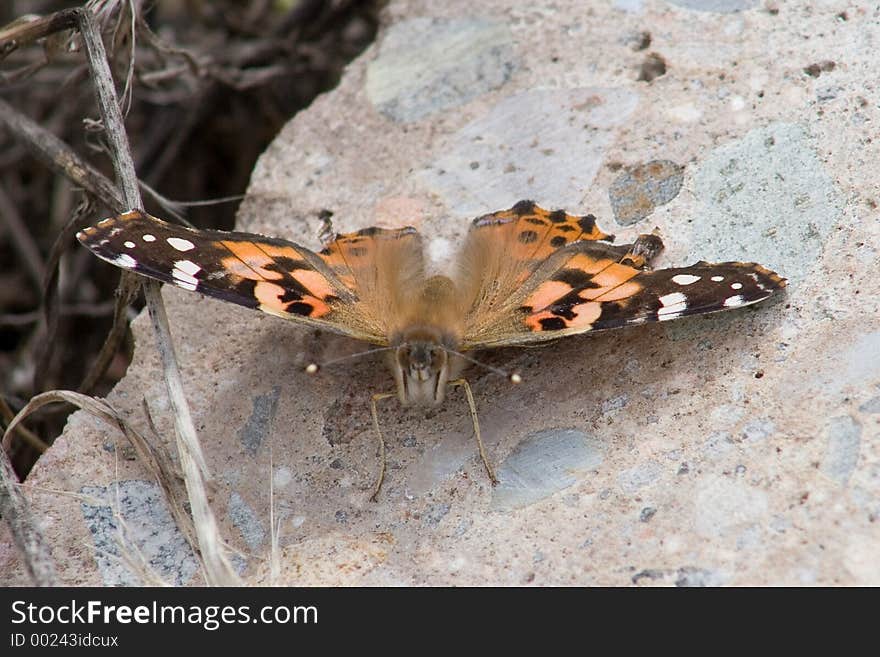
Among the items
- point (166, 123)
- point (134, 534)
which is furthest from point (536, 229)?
point (166, 123)

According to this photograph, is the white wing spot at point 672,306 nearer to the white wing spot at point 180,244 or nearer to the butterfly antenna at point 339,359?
the butterfly antenna at point 339,359

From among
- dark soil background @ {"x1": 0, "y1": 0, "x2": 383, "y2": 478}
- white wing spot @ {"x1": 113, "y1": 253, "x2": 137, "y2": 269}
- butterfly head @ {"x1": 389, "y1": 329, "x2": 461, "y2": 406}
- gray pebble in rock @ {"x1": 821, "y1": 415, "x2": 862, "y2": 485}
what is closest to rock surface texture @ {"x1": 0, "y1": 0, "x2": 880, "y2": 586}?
gray pebble in rock @ {"x1": 821, "y1": 415, "x2": 862, "y2": 485}

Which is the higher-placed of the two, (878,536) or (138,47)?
(138,47)

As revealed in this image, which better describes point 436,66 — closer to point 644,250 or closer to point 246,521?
point 644,250

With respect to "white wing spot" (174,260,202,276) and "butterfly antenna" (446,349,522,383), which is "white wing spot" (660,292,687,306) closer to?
"butterfly antenna" (446,349,522,383)
